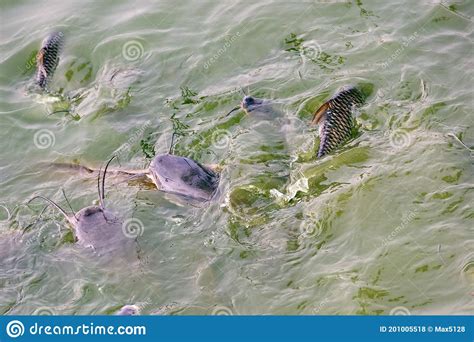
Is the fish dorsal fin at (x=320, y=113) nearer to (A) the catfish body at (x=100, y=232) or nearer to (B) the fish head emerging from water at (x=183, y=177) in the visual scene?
(B) the fish head emerging from water at (x=183, y=177)

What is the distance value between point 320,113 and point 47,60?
3328mm

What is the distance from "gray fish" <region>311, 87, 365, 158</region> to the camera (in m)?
5.32

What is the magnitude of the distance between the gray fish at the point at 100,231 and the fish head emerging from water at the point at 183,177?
45 centimetres

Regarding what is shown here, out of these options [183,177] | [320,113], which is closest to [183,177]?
[183,177]

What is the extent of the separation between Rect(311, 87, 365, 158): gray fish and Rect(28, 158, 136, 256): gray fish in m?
1.76

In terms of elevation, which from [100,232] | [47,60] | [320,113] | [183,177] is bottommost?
[100,232]

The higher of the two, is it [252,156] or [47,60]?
[47,60]

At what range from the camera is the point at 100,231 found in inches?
194

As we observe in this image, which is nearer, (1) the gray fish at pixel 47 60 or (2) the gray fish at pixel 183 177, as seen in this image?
(2) the gray fish at pixel 183 177

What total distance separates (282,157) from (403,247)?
146 centimetres

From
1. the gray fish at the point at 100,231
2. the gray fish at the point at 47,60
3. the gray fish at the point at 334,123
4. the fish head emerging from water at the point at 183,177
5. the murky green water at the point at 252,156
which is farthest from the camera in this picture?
the gray fish at the point at 47,60

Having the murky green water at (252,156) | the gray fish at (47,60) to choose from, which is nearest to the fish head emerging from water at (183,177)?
the murky green water at (252,156)

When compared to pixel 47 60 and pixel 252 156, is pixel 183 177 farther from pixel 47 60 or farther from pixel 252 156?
pixel 47 60

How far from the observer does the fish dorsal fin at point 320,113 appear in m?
5.39
